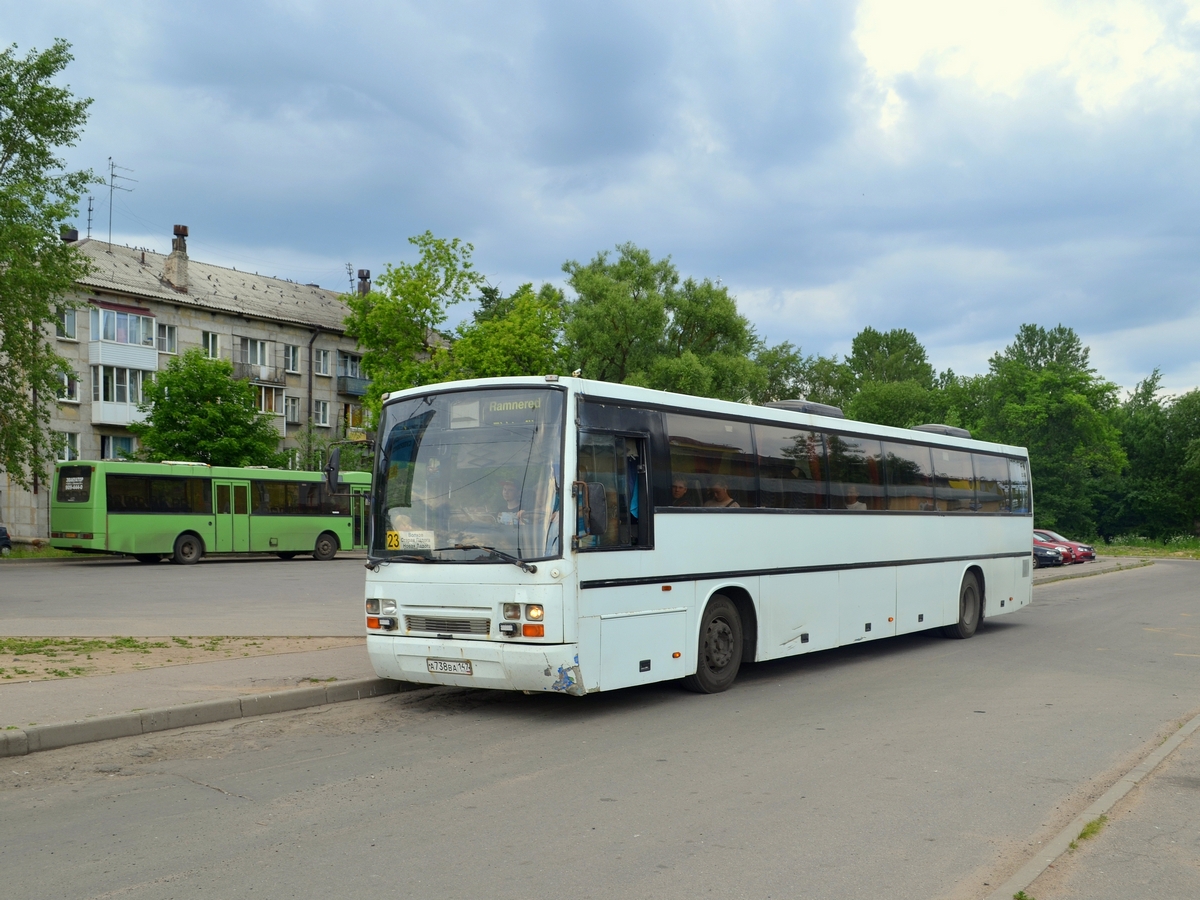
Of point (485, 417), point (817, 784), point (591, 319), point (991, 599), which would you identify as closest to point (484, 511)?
point (485, 417)

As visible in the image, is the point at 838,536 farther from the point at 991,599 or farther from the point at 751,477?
the point at 991,599

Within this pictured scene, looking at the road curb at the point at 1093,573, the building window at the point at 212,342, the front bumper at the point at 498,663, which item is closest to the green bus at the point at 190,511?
the road curb at the point at 1093,573

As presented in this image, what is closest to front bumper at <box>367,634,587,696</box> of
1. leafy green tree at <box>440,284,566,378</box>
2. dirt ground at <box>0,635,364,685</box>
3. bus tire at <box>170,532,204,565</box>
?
dirt ground at <box>0,635,364,685</box>

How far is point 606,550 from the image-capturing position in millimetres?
9773

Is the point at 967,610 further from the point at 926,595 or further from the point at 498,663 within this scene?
the point at 498,663

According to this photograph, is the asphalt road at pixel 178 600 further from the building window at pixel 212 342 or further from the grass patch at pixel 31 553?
the building window at pixel 212 342

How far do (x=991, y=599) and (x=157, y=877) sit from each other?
15.2 m

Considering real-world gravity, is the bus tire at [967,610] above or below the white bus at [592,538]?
below

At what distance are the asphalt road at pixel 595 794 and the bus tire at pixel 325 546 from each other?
100 feet

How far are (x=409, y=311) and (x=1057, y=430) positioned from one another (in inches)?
1460

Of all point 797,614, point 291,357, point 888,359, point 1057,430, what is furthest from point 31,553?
point 888,359

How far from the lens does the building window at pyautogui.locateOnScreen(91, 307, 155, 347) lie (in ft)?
177

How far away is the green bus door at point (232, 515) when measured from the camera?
36781 millimetres

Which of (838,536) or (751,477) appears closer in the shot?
(751,477)
